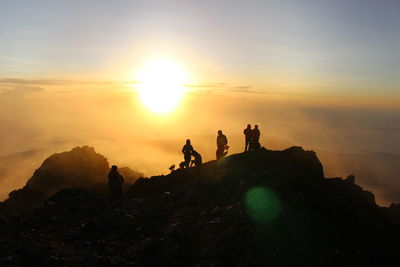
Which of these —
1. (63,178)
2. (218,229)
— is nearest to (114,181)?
(218,229)

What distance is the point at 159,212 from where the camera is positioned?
21.7 m

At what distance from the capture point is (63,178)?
71.1m

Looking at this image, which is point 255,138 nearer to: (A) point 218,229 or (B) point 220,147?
(B) point 220,147

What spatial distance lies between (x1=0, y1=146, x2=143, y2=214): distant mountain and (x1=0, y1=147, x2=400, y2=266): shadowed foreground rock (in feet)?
97.2

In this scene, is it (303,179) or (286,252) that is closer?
(286,252)

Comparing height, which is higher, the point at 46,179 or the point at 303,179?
the point at 303,179

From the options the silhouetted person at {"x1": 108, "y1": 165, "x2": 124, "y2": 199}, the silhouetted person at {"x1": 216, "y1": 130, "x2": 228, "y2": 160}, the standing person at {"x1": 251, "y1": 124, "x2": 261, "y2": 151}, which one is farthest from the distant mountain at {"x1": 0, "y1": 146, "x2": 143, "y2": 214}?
the standing person at {"x1": 251, "y1": 124, "x2": 261, "y2": 151}

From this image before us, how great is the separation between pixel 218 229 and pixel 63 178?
60572 mm

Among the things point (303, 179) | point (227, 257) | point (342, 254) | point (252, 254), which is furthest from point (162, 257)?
point (303, 179)

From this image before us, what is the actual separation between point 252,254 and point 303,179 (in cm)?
716

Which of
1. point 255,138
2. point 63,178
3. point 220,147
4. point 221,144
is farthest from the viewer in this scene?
point 63,178

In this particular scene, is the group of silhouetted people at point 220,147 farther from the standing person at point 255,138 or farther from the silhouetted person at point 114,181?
the silhouetted person at point 114,181

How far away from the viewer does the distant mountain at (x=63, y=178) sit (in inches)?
2286

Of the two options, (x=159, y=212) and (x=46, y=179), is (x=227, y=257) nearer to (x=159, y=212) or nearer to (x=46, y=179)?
(x=159, y=212)
